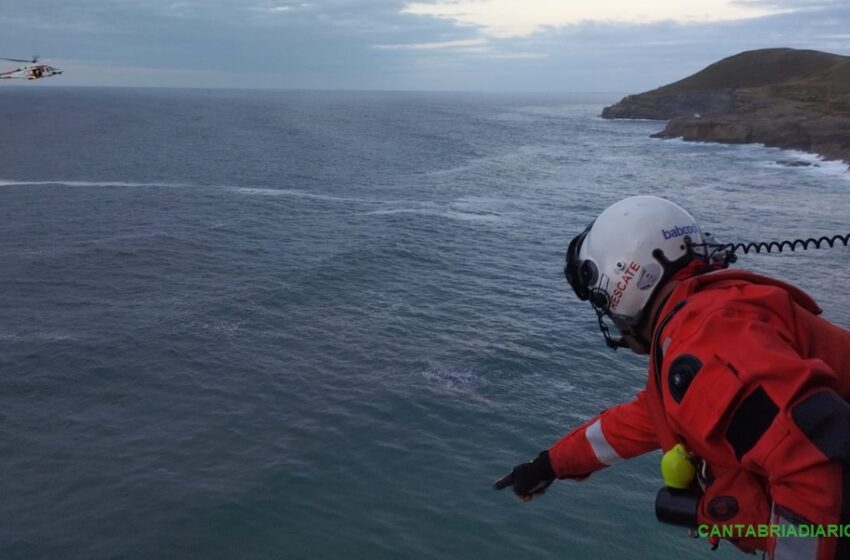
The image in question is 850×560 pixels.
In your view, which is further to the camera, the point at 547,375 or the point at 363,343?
the point at 363,343

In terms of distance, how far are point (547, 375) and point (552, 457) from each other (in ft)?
72.8

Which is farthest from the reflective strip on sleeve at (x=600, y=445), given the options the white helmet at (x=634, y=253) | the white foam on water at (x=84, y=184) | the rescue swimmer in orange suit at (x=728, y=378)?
the white foam on water at (x=84, y=184)

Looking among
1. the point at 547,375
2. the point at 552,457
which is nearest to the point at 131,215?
the point at 547,375

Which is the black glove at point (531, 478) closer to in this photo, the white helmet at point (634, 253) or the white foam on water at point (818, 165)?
the white helmet at point (634, 253)

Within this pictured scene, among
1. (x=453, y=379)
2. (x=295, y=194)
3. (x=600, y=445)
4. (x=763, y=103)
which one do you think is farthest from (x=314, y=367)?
(x=763, y=103)

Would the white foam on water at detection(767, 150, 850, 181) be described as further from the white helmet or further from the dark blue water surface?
the white helmet

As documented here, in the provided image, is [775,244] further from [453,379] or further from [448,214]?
[448,214]

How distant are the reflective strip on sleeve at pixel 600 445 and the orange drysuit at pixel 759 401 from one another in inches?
37.0

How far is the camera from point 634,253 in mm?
3496

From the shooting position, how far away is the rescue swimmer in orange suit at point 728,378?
2.26 meters

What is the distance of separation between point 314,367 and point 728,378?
2494 centimetres

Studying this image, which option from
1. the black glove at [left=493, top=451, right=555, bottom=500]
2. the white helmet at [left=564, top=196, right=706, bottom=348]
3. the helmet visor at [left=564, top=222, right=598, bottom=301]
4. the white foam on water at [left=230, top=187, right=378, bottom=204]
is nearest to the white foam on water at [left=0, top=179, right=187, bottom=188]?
the white foam on water at [left=230, top=187, right=378, bottom=204]

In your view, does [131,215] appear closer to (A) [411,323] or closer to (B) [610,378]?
(A) [411,323]

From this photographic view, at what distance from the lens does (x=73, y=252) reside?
42688 millimetres
